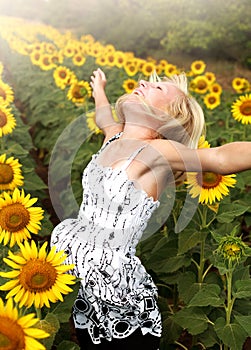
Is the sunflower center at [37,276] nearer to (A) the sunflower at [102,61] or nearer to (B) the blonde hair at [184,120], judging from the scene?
(B) the blonde hair at [184,120]

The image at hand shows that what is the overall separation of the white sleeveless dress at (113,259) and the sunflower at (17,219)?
115mm

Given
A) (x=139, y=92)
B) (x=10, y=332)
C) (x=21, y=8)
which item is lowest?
(x=21, y=8)

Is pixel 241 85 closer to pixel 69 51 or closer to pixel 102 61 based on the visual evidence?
pixel 102 61

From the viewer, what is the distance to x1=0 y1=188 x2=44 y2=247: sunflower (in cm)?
223

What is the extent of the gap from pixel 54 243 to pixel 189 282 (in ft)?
2.36

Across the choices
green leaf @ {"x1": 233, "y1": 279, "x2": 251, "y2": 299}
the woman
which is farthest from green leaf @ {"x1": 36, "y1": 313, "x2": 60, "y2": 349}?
green leaf @ {"x1": 233, "y1": 279, "x2": 251, "y2": 299}

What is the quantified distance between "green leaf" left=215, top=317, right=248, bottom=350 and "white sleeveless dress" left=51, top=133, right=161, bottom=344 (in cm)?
24

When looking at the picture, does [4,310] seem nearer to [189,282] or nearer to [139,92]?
[139,92]

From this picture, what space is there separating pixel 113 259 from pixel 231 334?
1.76 ft

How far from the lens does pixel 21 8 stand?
23.4 meters

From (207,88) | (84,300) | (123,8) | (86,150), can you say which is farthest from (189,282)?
(123,8)

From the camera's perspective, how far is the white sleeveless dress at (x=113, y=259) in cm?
211

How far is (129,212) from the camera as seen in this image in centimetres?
214

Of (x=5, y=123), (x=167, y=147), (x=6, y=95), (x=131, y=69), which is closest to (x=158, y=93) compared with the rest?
(x=167, y=147)
